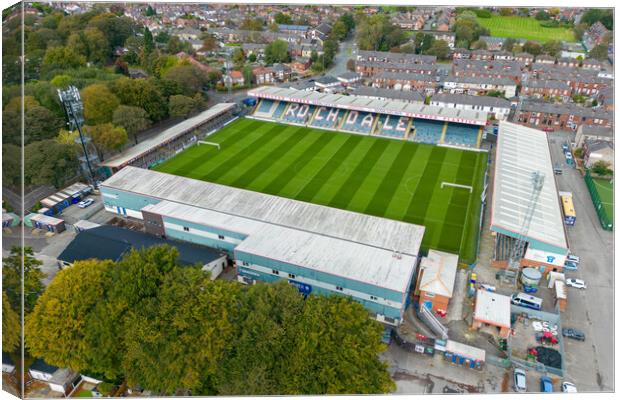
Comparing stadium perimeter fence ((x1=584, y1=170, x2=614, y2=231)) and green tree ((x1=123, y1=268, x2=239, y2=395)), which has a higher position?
green tree ((x1=123, y1=268, x2=239, y2=395))

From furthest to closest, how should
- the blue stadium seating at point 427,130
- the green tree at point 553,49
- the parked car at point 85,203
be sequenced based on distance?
the green tree at point 553,49, the blue stadium seating at point 427,130, the parked car at point 85,203

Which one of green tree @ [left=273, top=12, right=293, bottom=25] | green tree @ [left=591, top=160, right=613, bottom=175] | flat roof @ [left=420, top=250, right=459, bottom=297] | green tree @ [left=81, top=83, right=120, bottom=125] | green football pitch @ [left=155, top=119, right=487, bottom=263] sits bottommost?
green football pitch @ [left=155, top=119, right=487, bottom=263]

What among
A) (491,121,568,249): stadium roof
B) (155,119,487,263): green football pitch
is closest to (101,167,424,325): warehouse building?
(155,119,487,263): green football pitch

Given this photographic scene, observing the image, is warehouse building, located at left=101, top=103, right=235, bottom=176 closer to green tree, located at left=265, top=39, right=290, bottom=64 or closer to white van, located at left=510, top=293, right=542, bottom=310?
green tree, located at left=265, top=39, right=290, bottom=64

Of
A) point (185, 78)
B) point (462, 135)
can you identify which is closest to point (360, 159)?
point (462, 135)

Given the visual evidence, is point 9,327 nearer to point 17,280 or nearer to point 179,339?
point 17,280

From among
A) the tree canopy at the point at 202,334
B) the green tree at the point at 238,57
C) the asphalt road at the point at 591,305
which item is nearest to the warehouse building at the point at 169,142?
the tree canopy at the point at 202,334

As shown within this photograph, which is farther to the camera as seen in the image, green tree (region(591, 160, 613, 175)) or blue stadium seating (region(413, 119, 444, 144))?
A: blue stadium seating (region(413, 119, 444, 144))

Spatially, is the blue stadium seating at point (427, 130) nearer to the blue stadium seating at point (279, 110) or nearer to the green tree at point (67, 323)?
the blue stadium seating at point (279, 110)
